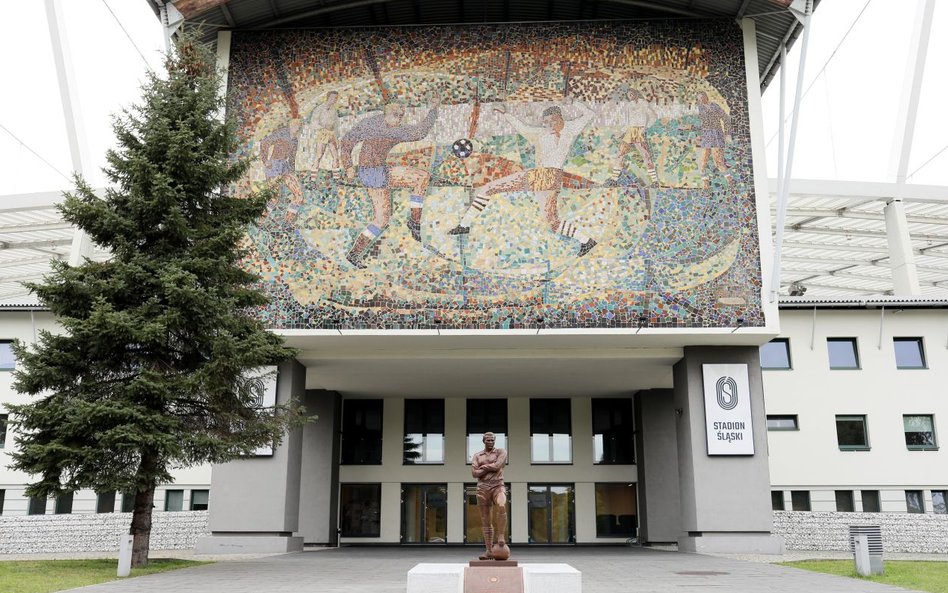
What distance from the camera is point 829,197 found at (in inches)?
1366

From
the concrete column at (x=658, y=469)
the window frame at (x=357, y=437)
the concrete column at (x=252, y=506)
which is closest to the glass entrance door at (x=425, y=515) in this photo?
the window frame at (x=357, y=437)

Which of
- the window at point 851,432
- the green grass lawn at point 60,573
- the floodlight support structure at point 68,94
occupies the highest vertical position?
the floodlight support structure at point 68,94

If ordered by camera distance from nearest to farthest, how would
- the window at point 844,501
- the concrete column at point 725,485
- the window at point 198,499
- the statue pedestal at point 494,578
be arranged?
1. the statue pedestal at point 494,578
2. the concrete column at point 725,485
3. the window at point 844,501
4. the window at point 198,499

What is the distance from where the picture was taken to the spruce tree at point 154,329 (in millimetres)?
16094

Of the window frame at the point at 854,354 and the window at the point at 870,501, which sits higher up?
the window frame at the point at 854,354

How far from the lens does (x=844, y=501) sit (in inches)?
1194

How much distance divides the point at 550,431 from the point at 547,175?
13.3 m

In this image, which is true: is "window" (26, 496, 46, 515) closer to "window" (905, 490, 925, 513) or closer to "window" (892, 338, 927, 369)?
"window" (905, 490, 925, 513)

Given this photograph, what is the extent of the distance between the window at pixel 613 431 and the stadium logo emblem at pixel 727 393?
9671 millimetres

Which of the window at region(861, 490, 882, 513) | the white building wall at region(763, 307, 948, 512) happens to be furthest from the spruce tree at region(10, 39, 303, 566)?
the window at region(861, 490, 882, 513)

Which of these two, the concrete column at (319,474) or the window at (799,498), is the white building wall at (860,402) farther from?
the concrete column at (319,474)

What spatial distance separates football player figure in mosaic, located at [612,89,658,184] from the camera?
24.0 m

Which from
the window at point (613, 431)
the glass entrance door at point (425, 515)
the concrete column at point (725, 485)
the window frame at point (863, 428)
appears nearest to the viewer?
the concrete column at point (725, 485)

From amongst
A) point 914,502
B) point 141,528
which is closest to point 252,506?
point 141,528
